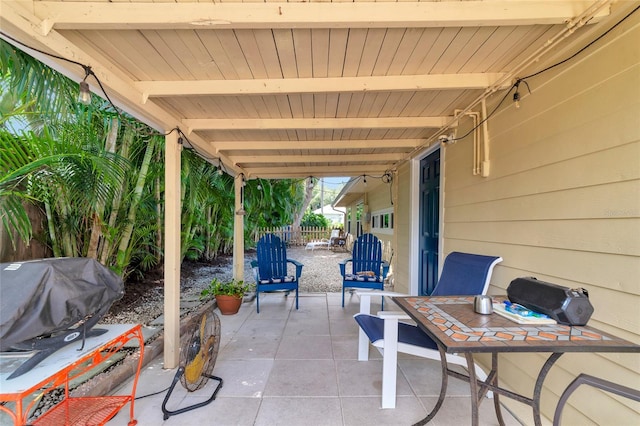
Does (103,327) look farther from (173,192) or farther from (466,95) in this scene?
(466,95)

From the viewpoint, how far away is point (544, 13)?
137cm

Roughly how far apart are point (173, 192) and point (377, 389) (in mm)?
2268

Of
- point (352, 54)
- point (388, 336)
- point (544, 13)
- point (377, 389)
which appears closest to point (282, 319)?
point (377, 389)

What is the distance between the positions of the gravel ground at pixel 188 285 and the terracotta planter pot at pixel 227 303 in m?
0.70

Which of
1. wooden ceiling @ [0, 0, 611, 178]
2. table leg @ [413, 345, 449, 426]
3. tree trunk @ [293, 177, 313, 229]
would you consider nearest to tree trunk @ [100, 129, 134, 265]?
wooden ceiling @ [0, 0, 611, 178]

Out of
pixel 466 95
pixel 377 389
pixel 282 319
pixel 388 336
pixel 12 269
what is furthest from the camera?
pixel 282 319

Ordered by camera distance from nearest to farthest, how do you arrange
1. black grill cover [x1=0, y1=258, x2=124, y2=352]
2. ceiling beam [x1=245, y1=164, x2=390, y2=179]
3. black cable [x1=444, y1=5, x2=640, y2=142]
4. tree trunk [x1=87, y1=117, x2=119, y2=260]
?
black grill cover [x1=0, y1=258, x2=124, y2=352]
black cable [x1=444, y1=5, x2=640, y2=142]
tree trunk [x1=87, y1=117, x2=119, y2=260]
ceiling beam [x1=245, y1=164, x2=390, y2=179]

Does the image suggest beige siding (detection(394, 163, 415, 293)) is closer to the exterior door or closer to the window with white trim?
the exterior door

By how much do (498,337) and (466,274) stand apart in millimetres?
1127

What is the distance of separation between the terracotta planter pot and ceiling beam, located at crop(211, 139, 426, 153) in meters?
1.94

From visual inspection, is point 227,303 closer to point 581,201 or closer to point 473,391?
point 473,391

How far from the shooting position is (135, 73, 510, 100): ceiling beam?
196 centimetres

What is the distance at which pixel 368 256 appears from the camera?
441 centimetres

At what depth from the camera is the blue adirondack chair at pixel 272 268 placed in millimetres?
3877
